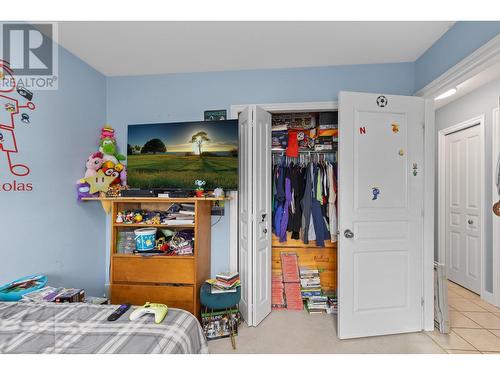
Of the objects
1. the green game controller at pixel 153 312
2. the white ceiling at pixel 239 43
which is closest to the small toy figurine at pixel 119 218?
the green game controller at pixel 153 312

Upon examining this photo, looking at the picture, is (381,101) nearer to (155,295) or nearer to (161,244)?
(161,244)

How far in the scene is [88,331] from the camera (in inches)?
46.6

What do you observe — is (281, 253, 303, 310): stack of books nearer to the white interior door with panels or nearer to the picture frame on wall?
the picture frame on wall

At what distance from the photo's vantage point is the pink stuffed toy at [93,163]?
8.12ft

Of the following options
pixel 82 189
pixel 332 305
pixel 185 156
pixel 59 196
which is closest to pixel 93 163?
pixel 82 189

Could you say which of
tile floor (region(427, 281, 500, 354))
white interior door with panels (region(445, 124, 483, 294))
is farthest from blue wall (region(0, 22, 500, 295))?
tile floor (region(427, 281, 500, 354))

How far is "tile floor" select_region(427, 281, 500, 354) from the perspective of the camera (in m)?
2.04

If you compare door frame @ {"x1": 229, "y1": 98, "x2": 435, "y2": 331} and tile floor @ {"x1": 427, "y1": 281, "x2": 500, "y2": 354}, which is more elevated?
door frame @ {"x1": 229, "y1": 98, "x2": 435, "y2": 331}

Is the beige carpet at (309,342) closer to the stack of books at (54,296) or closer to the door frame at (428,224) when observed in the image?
the door frame at (428,224)

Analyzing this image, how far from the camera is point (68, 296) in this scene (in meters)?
1.79

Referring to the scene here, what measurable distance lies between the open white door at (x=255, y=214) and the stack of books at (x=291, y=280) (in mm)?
291

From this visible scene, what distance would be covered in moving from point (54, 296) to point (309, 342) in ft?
6.37
